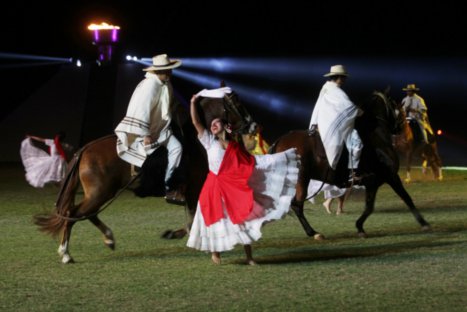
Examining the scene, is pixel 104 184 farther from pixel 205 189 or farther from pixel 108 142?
pixel 205 189

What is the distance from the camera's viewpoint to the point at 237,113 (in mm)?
8961

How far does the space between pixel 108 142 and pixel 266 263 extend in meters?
2.19

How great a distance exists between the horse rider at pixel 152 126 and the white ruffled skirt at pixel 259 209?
0.86 meters

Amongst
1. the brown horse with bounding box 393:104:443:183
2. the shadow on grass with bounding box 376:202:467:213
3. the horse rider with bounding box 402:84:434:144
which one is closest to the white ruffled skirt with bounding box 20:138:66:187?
the shadow on grass with bounding box 376:202:467:213

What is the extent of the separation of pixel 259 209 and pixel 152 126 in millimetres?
1602

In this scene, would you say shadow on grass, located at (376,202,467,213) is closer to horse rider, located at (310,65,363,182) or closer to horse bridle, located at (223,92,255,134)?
horse rider, located at (310,65,363,182)

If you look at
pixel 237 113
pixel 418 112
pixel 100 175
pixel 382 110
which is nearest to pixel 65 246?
pixel 100 175

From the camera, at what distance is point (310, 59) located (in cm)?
3259

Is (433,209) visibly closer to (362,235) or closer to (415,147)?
(362,235)

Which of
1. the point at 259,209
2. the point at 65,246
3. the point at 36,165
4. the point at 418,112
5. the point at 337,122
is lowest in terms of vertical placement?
the point at 65,246

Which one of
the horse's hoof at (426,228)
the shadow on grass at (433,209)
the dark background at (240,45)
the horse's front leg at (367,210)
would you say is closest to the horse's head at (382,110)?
the horse's front leg at (367,210)

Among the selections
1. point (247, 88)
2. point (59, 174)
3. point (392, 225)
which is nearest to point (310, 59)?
point (247, 88)

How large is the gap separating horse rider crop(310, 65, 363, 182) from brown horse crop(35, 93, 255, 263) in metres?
2.14

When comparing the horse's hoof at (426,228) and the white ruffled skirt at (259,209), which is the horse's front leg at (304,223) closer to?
the horse's hoof at (426,228)
